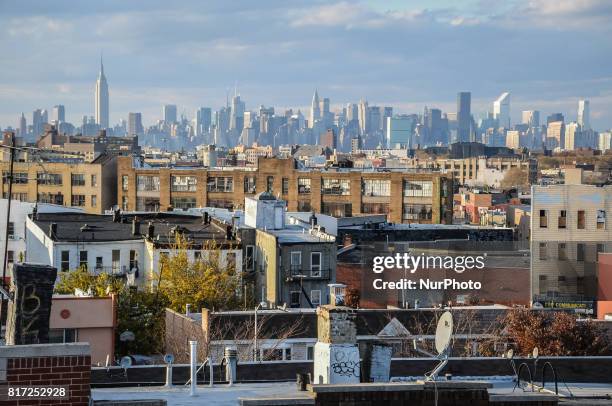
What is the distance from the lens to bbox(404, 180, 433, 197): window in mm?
115562

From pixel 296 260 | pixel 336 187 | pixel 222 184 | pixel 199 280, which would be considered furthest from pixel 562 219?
pixel 222 184

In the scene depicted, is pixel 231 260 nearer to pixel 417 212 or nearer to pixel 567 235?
pixel 567 235

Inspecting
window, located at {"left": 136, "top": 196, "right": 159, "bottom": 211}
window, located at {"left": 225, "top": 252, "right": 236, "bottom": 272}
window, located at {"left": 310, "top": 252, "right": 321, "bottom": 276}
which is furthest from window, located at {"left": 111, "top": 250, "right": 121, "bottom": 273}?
window, located at {"left": 136, "top": 196, "right": 159, "bottom": 211}

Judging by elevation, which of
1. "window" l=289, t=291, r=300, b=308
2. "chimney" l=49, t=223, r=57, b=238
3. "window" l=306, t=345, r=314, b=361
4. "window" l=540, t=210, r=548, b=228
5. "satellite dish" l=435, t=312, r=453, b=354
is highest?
"satellite dish" l=435, t=312, r=453, b=354

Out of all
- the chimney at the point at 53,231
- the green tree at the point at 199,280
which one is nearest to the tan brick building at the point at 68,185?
the chimney at the point at 53,231

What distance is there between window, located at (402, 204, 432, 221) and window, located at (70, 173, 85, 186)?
29144 millimetres

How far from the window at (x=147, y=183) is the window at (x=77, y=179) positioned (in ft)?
18.0

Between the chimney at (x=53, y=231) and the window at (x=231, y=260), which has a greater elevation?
the chimney at (x=53, y=231)

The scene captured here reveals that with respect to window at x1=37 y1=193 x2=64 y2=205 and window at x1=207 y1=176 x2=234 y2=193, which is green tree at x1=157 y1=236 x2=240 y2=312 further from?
window at x1=37 y1=193 x2=64 y2=205

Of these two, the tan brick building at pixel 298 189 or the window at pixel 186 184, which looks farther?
the window at pixel 186 184

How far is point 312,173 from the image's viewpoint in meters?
117

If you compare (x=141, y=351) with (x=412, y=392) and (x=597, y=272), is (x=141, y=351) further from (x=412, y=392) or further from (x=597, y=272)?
(x=597, y=272)

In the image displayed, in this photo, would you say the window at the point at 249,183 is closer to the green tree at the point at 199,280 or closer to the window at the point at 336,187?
the window at the point at 336,187

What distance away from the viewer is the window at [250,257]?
67875mm
